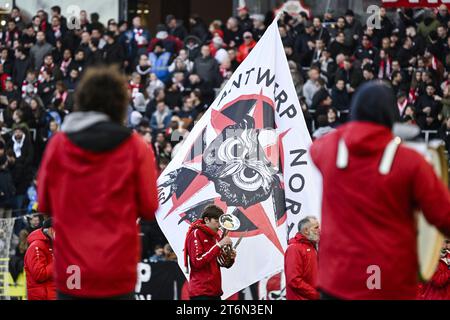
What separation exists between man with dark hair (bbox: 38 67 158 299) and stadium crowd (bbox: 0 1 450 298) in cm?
1062

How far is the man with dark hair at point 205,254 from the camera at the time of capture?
413 inches

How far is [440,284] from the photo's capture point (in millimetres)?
11109

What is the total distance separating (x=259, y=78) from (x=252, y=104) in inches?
10.1

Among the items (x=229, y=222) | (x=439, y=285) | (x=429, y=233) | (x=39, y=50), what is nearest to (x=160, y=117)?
(x=39, y=50)

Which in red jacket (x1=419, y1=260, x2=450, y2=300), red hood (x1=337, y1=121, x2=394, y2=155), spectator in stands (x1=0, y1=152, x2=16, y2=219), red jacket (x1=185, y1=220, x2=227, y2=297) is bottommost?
spectator in stands (x1=0, y1=152, x2=16, y2=219)

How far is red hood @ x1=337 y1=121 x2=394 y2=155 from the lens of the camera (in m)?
5.60

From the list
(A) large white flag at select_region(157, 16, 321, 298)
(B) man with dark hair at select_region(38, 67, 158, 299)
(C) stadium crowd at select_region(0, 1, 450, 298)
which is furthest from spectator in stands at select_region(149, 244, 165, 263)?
(B) man with dark hair at select_region(38, 67, 158, 299)

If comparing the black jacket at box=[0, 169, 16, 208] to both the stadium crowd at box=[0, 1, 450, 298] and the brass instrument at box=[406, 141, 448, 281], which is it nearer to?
the stadium crowd at box=[0, 1, 450, 298]

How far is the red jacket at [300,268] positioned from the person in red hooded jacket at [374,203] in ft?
14.0

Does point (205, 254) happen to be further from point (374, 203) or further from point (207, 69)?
point (207, 69)

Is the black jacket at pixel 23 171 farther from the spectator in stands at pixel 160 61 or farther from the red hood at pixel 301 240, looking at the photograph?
the red hood at pixel 301 240

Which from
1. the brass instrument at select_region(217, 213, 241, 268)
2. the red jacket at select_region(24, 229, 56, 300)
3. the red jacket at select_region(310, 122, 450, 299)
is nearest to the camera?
the red jacket at select_region(310, 122, 450, 299)

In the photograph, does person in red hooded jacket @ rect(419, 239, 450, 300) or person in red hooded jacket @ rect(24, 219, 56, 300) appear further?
person in red hooded jacket @ rect(419, 239, 450, 300)
